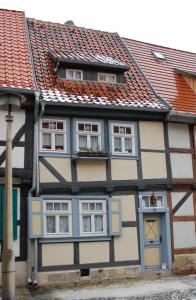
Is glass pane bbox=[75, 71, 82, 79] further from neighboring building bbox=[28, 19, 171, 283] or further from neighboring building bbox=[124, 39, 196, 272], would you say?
neighboring building bbox=[124, 39, 196, 272]

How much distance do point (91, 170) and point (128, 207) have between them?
5.23 feet

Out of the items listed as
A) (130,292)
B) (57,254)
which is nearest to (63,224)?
(57,254)

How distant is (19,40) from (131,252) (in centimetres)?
778

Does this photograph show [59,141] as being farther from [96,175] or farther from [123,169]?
[123,169]

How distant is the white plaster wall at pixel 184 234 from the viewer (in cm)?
1285

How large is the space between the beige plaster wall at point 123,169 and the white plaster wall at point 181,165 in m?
1.37

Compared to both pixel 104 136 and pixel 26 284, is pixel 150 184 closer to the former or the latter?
pixel 104 136

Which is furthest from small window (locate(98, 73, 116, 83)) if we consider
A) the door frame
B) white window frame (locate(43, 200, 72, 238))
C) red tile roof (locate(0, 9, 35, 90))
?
white window frame (locate(43, 200, 72, 238))

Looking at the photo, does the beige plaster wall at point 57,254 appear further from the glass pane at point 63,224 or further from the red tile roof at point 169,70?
the red tile roof at point 169,70

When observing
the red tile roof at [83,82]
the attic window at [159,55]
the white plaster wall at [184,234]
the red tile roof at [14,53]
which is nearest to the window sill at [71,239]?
the white plaster wall at [184,234]

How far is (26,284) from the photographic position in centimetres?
1095

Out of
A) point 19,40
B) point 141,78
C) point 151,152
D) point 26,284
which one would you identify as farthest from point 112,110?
point 26,284

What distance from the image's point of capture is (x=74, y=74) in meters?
13.7

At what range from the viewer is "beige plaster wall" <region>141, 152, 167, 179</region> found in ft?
42.1
